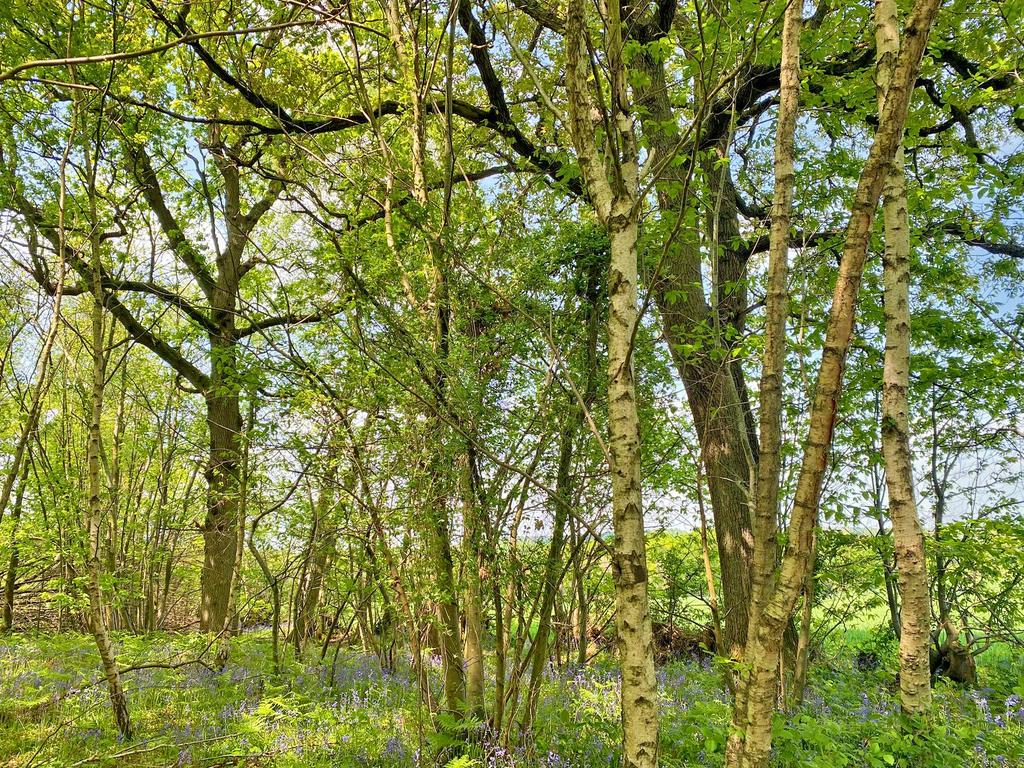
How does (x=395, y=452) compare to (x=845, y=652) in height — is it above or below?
above

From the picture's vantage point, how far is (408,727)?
13.2 feet

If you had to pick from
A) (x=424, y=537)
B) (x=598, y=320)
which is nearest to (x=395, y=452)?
(x=424, y=537)

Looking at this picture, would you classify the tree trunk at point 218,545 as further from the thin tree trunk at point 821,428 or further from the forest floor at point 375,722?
the thin tree trunk at point 821,428

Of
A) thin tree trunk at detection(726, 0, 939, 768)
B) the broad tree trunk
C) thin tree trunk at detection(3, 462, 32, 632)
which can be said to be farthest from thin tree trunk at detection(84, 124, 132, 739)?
the broad tree trunk

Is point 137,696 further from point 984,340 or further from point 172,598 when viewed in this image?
point 172,598

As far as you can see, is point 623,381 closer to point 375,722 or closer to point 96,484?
point 96,484

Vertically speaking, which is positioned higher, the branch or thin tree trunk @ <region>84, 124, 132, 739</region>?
the branch

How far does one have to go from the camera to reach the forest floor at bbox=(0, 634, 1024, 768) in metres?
3.12

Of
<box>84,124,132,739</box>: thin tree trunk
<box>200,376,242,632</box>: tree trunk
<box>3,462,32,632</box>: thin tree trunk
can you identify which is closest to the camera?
<box>84,124,132,739</box>: thin tree trunk

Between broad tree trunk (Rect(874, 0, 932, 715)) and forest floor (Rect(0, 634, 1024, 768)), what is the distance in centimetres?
29

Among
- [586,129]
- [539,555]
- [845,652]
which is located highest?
[586,129]

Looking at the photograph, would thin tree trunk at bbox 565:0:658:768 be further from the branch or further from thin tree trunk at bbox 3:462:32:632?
thin tree trunk at bbox 3:462:32:632

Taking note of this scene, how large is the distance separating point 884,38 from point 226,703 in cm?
673

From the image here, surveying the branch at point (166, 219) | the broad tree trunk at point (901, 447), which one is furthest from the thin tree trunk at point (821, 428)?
the branch at point (166, 219)
